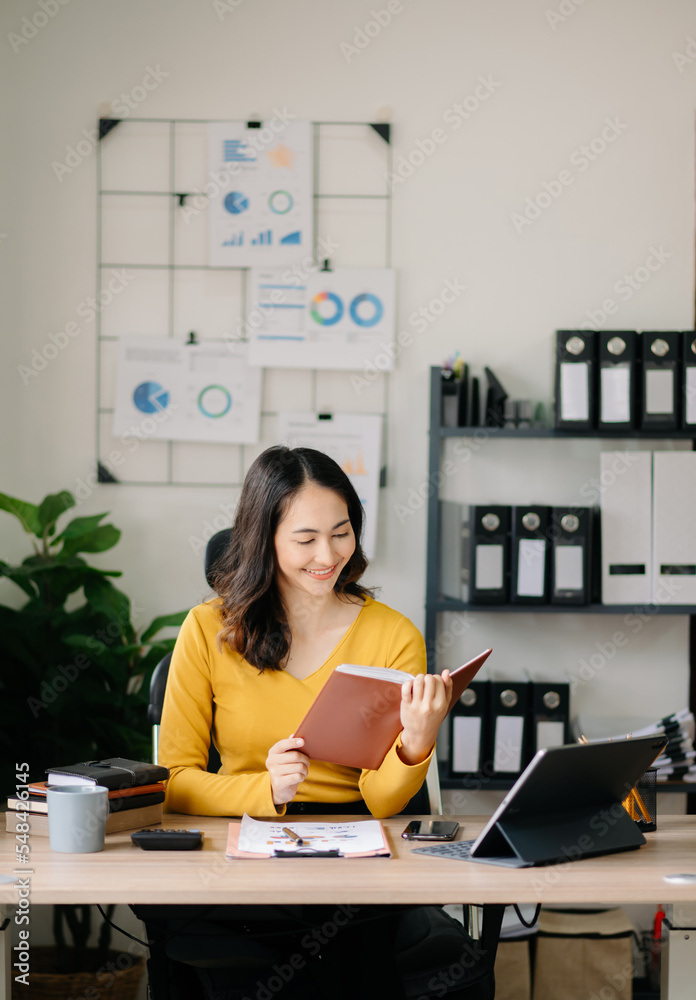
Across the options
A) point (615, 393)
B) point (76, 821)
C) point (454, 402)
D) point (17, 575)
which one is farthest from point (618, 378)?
point (76, 821)

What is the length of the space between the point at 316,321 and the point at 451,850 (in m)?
1.81

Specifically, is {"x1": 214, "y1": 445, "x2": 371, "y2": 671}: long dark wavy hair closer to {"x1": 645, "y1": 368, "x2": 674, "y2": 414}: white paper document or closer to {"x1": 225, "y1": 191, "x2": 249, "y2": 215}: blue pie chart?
{"x1": 645, "y1": 368, "x2": 674, "y2": 414}: white paper document

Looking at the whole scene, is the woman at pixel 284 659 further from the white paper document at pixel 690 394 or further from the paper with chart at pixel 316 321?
the white paper document at pixel 690 394

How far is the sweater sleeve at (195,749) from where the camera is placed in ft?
5.00

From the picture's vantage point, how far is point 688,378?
2596 mm

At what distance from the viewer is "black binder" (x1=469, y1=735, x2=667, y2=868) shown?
4.23ft

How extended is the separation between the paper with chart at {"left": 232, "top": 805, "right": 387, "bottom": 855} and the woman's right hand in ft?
0.20

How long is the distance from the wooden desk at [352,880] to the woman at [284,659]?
149mm

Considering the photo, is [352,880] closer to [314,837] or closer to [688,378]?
[314,837]

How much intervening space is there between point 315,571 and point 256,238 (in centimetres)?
148

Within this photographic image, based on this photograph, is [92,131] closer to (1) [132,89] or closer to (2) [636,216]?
(1) [132,89]

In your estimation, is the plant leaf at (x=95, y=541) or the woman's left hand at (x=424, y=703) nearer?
the woman's left hand at (x=424, y=703)

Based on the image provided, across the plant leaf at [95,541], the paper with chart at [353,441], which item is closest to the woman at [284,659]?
the plant leaf at [95,541]

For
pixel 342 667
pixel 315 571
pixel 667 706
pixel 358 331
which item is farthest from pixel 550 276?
pixel 342 667
